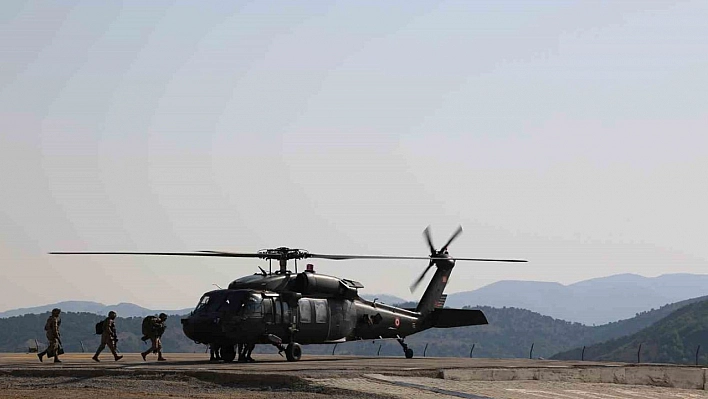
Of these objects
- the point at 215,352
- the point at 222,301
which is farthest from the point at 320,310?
the point at 222,301

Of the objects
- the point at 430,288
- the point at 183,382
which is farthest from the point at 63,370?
the point at 430,288

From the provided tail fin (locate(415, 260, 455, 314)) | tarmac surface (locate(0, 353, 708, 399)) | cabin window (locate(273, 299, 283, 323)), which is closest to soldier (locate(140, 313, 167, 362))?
cabin window (locate(273, 299, 283, 323))

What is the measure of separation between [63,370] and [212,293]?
891 cm

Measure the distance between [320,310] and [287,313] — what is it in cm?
206

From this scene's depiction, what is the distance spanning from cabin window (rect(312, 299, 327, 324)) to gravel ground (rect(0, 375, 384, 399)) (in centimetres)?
1246

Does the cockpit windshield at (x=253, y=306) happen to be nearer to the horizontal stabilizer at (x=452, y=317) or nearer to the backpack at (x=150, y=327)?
the backpack at (x=150, y=327)

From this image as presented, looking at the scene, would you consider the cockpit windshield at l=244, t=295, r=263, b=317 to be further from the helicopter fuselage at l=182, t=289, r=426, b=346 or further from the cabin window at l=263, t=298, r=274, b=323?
the cabin window at l=263, t=298, r=274, b=323

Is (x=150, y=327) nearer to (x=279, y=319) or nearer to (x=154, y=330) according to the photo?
(x=154, y=330)

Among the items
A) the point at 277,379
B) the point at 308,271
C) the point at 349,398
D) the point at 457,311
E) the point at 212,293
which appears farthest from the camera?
the point at 457,311

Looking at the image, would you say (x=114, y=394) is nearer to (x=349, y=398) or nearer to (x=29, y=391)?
(x=29, y=391)

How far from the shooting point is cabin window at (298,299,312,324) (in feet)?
143

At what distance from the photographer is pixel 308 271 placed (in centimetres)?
4472

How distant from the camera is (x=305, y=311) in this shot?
4384 cm

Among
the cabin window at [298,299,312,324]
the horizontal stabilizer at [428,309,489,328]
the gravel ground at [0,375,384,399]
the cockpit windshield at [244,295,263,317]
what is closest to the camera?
the gravel ground at [0,375,384,399]
